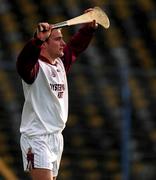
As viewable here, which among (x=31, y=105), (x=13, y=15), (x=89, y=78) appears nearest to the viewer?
(x=31, y=105)

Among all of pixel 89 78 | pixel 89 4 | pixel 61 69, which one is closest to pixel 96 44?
pixel 89 4

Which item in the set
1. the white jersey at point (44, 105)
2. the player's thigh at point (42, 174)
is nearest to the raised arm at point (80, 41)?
the white jersey at point (44, 105)

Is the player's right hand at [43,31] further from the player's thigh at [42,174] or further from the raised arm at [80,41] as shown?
the player's thigh at [42,174]

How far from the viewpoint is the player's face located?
23.9 feet

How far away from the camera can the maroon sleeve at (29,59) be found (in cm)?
686

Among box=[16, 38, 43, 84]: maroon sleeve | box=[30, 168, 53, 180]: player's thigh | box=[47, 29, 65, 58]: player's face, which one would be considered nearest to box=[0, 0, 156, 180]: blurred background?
box=[47, 29, 65, 58]: player's face

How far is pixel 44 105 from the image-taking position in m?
7.25

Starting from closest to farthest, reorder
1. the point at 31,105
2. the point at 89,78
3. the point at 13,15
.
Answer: the point at 31,105 < the point at 89,78 < the point at 13,15

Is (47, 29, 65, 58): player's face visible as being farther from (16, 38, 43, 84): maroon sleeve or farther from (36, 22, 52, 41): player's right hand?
(36, 22, 52, 41): player's right hand

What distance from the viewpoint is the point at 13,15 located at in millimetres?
12258

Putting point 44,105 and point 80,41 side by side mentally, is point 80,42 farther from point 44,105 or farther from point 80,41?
point 44,105

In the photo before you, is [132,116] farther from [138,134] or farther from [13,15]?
[13,15]

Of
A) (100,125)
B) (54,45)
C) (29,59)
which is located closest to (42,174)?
(29,59)

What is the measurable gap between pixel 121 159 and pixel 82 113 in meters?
0.72
